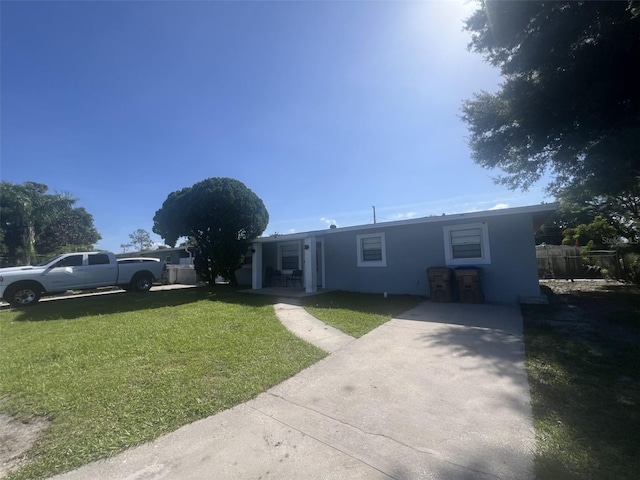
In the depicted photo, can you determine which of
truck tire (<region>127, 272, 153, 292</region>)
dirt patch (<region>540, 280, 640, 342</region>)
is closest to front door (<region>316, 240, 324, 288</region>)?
truck tire (<region>127, 272, 153, 292</region>)

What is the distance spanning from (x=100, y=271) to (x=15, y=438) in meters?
10.0

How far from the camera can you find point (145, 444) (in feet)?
7.41

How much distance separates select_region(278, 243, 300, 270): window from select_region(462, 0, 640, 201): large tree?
9.30 meters

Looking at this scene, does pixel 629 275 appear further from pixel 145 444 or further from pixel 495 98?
pixel 145 444

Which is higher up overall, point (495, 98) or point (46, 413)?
point (495, 98)

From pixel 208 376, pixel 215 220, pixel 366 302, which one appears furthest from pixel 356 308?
pixel 215 220

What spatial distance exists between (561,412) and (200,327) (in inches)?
227

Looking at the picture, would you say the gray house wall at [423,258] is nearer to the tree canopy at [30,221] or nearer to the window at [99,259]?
the window at [99,259]

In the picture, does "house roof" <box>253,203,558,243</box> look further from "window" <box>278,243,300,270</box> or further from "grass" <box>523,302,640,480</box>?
"grass" <box>523,302,640,480</box>

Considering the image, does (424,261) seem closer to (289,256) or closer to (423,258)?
(423,258)

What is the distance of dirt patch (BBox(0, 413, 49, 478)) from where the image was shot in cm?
210

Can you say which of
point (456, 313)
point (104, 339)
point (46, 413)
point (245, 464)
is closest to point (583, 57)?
point (456, 313)

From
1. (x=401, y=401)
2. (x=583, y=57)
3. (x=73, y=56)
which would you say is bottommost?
(x=401, y=401)

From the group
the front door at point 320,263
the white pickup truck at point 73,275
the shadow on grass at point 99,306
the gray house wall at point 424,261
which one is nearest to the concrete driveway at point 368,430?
the gray house wall at point 424,261
